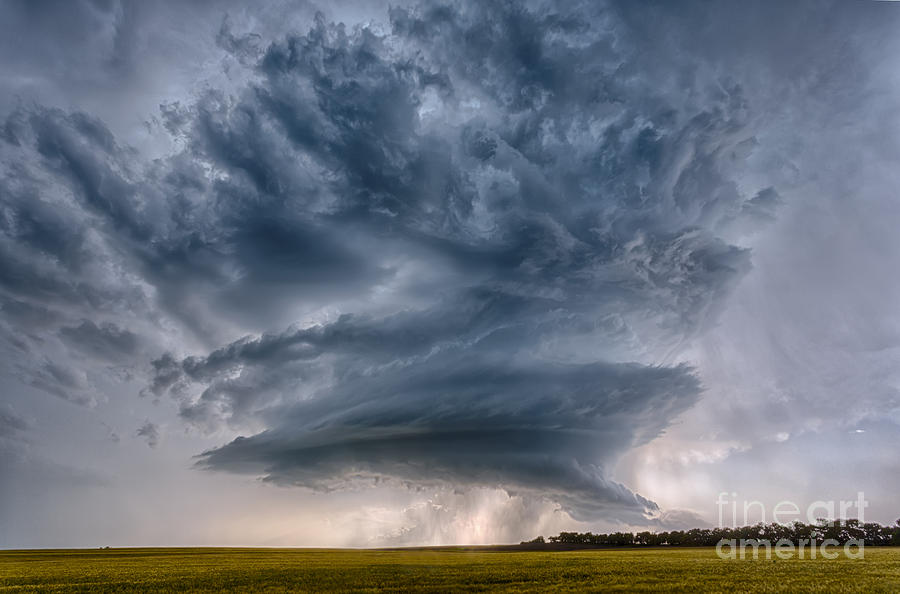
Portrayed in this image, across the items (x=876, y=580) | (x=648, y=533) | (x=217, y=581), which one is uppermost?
(x=876, y=580)

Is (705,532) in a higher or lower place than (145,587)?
lower

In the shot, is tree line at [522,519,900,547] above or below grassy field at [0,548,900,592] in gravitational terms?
below

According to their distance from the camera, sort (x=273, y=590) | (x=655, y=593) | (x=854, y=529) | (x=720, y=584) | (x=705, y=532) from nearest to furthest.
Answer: (x=655, y=593), (x=720, y=584), (x=273, y=590), (x=854, y=529), (x=705, y=532)

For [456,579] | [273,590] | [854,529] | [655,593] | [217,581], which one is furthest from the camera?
[854,529]

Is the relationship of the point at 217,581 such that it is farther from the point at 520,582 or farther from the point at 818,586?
the point at 818,586

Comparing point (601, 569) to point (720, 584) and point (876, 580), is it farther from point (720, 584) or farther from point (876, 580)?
point (876, 580)

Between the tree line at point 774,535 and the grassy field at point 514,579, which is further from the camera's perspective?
the tree line at point 774,535

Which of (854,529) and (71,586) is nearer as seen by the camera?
(71,586)

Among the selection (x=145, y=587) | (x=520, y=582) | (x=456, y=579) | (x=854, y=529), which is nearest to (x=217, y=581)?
(x=145, y=587)

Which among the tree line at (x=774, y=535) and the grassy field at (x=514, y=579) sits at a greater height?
the grassy field at (x=514, y=579)

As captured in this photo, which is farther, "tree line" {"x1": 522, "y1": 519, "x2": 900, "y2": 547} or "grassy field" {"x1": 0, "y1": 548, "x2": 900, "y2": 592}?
"tree line" {"x1": 522, "y1": 519, "x2": 900, "y2": 547}

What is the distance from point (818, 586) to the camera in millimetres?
31297

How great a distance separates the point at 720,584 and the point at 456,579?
17.9 metres

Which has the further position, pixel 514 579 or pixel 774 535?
pixel 774 535
